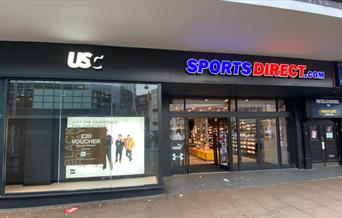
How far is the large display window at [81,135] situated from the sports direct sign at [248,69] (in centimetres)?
141

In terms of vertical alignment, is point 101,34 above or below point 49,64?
above

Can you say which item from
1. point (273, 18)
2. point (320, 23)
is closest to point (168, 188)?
point (273, 18)

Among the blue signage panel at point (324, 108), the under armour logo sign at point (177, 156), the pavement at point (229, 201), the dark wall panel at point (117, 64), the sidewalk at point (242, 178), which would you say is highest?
the dark wall panel at point (117, 64)

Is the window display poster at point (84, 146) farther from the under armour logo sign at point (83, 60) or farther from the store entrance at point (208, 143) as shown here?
the store entrance at point (208, 143)

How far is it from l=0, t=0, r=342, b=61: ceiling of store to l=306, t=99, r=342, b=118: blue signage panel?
10.0 feet

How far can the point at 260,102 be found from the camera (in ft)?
30.4

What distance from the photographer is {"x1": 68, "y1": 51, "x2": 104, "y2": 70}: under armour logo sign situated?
19.0 feet

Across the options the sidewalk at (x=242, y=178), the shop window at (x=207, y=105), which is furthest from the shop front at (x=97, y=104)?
the shop window at (x=207, y=105)

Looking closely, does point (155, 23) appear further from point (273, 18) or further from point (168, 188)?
point (168, 188)

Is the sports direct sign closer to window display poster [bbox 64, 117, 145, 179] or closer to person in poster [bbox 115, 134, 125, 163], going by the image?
window display poster [bbox 64, 117, 145, 179]

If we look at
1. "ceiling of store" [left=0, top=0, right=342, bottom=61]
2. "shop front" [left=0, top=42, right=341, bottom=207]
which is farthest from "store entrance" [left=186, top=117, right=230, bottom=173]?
"ceiling of store" [left=0, top=0, right=342, bottom=61]

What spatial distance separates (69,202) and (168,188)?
2545mm

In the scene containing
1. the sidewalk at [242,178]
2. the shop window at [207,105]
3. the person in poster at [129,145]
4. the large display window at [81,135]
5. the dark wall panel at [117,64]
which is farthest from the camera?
the shop window at [207,105]

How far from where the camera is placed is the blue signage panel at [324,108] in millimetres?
9016
